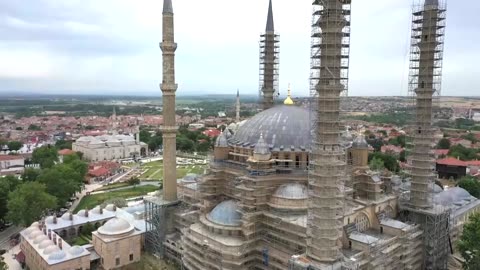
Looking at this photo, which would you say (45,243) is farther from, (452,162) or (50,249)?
(452,162)

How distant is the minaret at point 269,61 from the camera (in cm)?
4500

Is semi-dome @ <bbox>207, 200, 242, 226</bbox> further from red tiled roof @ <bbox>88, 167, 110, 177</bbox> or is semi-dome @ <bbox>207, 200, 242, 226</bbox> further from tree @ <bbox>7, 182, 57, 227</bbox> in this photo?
red tiled roof @ <bbox>88, 167, 110, 177</bbox>

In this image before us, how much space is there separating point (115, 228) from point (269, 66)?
25.1 metres

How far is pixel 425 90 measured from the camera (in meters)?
32.8

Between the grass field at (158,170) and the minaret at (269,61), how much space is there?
29651 mm

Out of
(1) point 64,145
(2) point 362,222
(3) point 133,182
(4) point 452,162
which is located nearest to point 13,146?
(1) point 64,145

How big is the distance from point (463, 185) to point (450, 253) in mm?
20963

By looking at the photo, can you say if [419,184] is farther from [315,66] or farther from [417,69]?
[315,66]

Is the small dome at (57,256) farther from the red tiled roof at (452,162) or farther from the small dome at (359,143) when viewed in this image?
the red tiled roof at (452,162)

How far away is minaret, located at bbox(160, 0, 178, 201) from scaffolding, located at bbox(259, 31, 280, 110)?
11.6 metres

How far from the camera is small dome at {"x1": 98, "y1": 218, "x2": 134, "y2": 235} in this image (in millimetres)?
33406

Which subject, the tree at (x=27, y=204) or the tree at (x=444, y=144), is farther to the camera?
the tree at (x=444, y=144)

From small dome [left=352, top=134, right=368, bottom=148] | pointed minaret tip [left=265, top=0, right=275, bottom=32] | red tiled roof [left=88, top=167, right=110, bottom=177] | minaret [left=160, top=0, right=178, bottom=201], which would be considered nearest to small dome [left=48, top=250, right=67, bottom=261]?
minaret [left=160, top=0, right=178, bottom=201]

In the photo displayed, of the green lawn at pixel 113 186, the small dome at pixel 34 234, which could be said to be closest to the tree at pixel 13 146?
the green lawn at pixel 113 186
